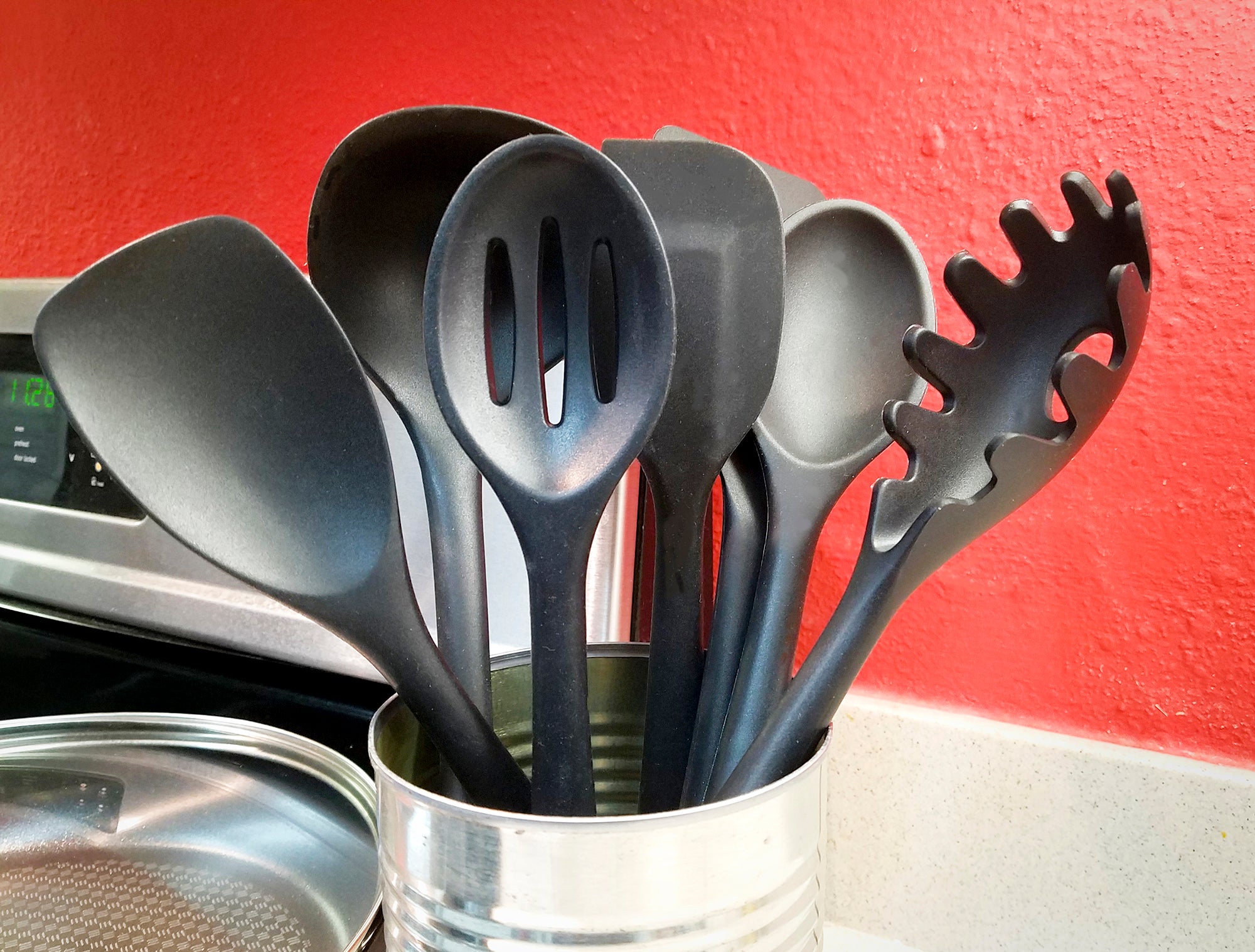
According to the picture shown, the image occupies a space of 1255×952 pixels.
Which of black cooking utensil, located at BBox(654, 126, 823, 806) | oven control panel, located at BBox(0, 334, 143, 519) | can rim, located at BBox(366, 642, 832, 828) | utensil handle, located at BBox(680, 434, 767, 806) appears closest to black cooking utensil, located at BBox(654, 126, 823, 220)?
black cooking utensil, located at BBox(654, 126, 823, 806)

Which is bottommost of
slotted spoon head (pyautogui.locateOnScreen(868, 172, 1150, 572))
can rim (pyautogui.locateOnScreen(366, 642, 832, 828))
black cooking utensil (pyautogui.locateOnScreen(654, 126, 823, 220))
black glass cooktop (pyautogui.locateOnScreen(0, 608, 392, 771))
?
black glass cooktop (pyautogui.locateOnScreen(0, 608, 392, 771))

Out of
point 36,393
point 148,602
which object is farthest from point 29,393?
point 148,602

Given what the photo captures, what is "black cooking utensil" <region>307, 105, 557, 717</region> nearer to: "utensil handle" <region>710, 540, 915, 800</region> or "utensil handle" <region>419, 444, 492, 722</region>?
"utensil handle" <region>419, 444, 492, 722</region>

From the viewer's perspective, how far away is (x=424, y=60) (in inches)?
22.2

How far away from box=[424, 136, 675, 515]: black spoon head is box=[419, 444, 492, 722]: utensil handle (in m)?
0.07

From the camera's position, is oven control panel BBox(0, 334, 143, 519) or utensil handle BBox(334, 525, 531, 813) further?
oven control panel BBox(0, 334, 143, 519)

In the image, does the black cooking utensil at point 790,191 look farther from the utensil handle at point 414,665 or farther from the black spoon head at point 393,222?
the utensil handle at point 414,665

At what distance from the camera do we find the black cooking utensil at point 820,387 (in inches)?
11.7

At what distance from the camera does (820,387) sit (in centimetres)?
34

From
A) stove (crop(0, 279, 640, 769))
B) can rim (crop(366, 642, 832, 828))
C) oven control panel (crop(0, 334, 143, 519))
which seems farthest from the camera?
oven control panel (crop(0, 334, 143, 519))

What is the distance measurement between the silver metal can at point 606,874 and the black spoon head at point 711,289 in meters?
0.11

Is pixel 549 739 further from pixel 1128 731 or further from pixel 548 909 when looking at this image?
pixel 1128 731

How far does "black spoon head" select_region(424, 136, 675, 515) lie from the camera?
0.24 m

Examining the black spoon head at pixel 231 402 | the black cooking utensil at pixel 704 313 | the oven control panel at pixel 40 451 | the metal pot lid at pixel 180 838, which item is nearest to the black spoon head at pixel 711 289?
the black cooking utensil at pixel 704 313
